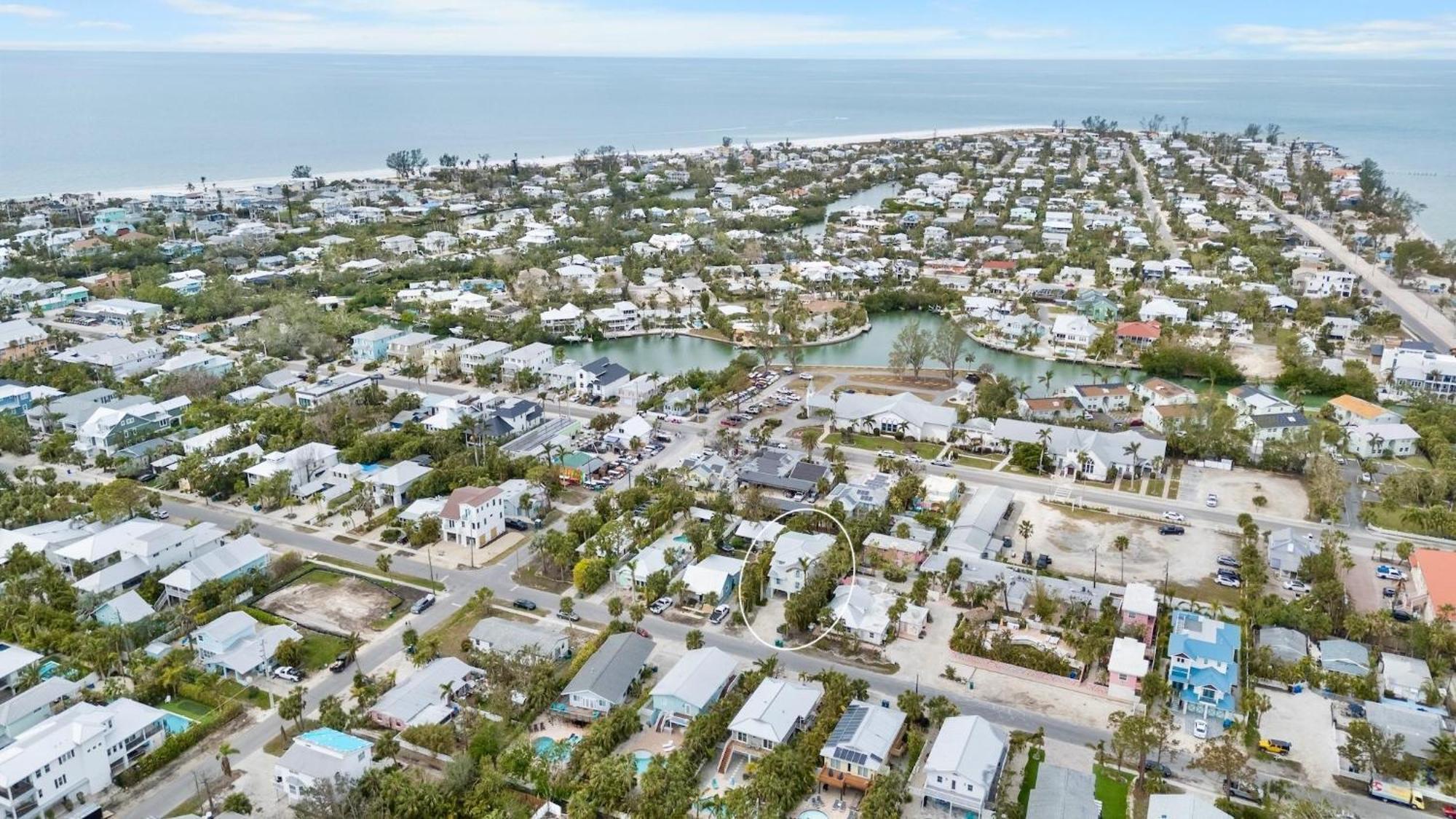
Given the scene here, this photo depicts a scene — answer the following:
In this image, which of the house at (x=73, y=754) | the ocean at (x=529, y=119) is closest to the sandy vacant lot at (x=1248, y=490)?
the house at (x=73, y=754)

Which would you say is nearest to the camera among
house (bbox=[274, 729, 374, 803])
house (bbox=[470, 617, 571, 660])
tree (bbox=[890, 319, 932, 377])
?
house (bbox=[274, 729, 374, 803])

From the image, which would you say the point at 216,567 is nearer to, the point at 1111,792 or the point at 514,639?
the point at 514,639

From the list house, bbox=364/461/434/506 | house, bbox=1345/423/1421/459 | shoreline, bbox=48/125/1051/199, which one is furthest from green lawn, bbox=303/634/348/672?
shoreline, bbox=48/125/1051/199

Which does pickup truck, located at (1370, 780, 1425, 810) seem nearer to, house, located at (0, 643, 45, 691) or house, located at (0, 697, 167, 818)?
house, located at (0, 697, 167, 818)

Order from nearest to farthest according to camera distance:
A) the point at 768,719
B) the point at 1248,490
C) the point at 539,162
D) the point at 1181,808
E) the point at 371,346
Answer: the point at 1181,808 → the point at 768,719 → the point at 1248,490 → the point at 371,346 → the point at 539,162

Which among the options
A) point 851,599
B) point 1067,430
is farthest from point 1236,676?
point 1067,430

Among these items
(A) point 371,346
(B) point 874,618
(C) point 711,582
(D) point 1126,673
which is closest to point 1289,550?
(D) point 1126,673
